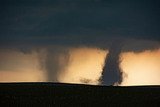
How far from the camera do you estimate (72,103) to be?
82375mm

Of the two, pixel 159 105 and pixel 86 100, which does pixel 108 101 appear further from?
pixel 159 105

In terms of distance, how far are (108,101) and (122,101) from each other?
2170mm

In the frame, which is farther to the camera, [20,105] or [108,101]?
[108,101]

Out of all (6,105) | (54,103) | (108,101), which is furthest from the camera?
(108,101)

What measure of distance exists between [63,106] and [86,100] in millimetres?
11713

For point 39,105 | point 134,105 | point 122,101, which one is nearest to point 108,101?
point 122,101

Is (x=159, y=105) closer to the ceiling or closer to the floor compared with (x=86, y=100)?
closer to the floor

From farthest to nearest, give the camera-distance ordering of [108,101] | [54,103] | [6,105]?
[108,101] → [54,103] → [6,105]

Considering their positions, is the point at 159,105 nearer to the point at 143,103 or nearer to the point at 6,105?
the point at 143,103

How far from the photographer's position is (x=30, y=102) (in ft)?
271

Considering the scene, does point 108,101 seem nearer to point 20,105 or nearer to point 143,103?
point 143,103

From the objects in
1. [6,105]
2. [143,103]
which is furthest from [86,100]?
[6,105]

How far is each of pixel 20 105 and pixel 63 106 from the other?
597cm

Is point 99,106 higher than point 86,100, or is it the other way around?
point 86,100
